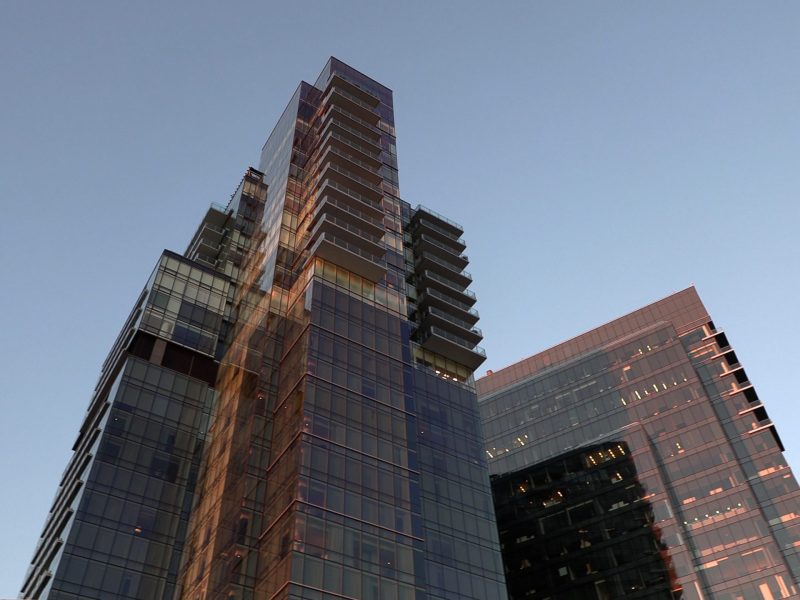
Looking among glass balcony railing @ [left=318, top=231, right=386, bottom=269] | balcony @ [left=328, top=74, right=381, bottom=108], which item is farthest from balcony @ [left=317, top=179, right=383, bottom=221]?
balcony @ [left=328, top=74, right=381, bottom=108]

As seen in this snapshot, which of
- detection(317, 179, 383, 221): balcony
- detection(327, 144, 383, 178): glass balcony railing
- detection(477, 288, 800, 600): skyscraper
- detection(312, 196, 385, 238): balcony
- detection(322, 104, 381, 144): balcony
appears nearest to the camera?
detection(312, 196, 385, 238): balcony

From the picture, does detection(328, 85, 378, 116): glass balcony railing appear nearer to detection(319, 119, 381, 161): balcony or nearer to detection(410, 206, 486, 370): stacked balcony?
detection(319, 119, 381, 161): balcony

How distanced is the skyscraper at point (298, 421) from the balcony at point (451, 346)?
277 millimetres

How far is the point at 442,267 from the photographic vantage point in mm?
106812

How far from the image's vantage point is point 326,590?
59.9m

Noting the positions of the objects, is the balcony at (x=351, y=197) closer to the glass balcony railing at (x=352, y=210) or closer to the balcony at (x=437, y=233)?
the glass balcony railing at (x=352, y=210)

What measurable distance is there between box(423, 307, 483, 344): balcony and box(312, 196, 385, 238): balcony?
11671mm

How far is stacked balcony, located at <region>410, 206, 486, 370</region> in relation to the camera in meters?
97.0

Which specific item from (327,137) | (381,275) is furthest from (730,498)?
(327,137)

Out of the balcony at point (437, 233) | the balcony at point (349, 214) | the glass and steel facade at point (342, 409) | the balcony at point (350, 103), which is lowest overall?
the glass and steel facade at point (342, 409)

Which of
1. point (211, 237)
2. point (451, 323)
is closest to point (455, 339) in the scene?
point (451, 323)

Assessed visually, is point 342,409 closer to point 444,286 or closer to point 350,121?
point 444,286

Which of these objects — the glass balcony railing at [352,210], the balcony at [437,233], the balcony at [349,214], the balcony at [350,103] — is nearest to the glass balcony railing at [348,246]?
the balcony at [349,214]

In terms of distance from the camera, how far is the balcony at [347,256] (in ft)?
284
